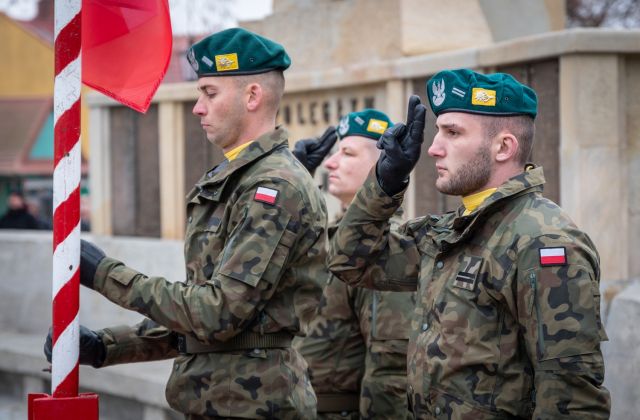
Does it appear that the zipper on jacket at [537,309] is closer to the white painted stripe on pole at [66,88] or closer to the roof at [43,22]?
the white painted stripe on pole at [66,88]

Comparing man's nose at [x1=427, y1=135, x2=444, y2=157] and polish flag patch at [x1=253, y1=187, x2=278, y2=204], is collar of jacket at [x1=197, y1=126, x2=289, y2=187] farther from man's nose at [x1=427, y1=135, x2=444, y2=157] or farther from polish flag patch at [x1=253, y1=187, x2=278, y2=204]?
man's nose at [x1=427, y1=135, x2=444, y2=157]

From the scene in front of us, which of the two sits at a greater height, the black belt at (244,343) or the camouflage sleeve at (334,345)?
the black belt at (244,343)

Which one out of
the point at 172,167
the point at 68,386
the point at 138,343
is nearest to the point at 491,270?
the point at 68,386

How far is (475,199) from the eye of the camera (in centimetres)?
324

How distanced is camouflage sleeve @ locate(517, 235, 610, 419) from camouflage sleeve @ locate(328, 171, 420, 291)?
0.58 m

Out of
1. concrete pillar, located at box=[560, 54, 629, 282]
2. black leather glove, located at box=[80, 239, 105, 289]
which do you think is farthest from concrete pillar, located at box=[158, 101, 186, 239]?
black leather glove, located at box=[80, 239, 105, 289]

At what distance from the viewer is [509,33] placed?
7855 millimetres

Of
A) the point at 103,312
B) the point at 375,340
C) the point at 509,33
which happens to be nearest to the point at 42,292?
the point at 103,312

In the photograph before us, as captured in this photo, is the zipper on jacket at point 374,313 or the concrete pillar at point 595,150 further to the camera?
the concrete pillar at point 595,150

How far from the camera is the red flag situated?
383 centimetres

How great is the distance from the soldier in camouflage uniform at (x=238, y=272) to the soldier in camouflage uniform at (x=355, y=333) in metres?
0.89

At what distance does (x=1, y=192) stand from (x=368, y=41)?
62.6 ft

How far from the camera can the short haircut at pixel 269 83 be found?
12.4ft

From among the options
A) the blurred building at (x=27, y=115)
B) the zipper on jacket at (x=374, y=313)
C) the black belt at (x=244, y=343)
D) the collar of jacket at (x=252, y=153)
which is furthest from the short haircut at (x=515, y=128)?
the blurred building at (x=27, y=115)
